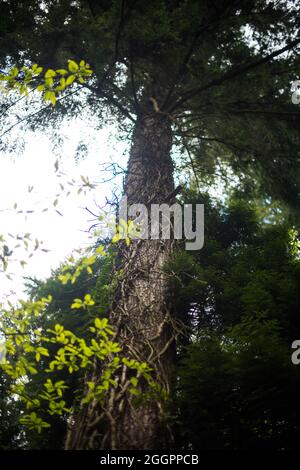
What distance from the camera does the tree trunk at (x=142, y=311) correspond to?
2.73m

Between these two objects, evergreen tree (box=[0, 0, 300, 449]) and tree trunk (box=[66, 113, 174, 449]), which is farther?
evergreen tree (box=[0, 0, 300, 449])

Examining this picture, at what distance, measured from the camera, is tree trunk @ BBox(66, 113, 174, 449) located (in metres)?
2.73

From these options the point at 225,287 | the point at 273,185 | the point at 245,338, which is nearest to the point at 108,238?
the point at 225,287

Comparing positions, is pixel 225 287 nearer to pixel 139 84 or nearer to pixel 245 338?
pixel 245 338

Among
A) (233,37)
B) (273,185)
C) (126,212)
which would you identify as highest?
(233,37)

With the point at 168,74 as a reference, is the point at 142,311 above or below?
below

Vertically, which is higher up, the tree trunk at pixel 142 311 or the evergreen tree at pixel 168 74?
the evergreen tree at pixel 168 74

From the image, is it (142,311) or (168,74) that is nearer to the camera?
(142,311)

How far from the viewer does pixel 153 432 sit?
111 inches

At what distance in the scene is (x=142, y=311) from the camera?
366 cm

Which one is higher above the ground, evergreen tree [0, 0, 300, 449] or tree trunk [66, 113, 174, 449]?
evergreen tree [0, 0, 300, 449]

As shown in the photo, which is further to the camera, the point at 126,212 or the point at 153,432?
the point at 126,212

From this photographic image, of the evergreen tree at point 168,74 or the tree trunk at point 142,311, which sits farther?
the evergreen tree at point 168,74

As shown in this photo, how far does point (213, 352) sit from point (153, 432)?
78 cm
